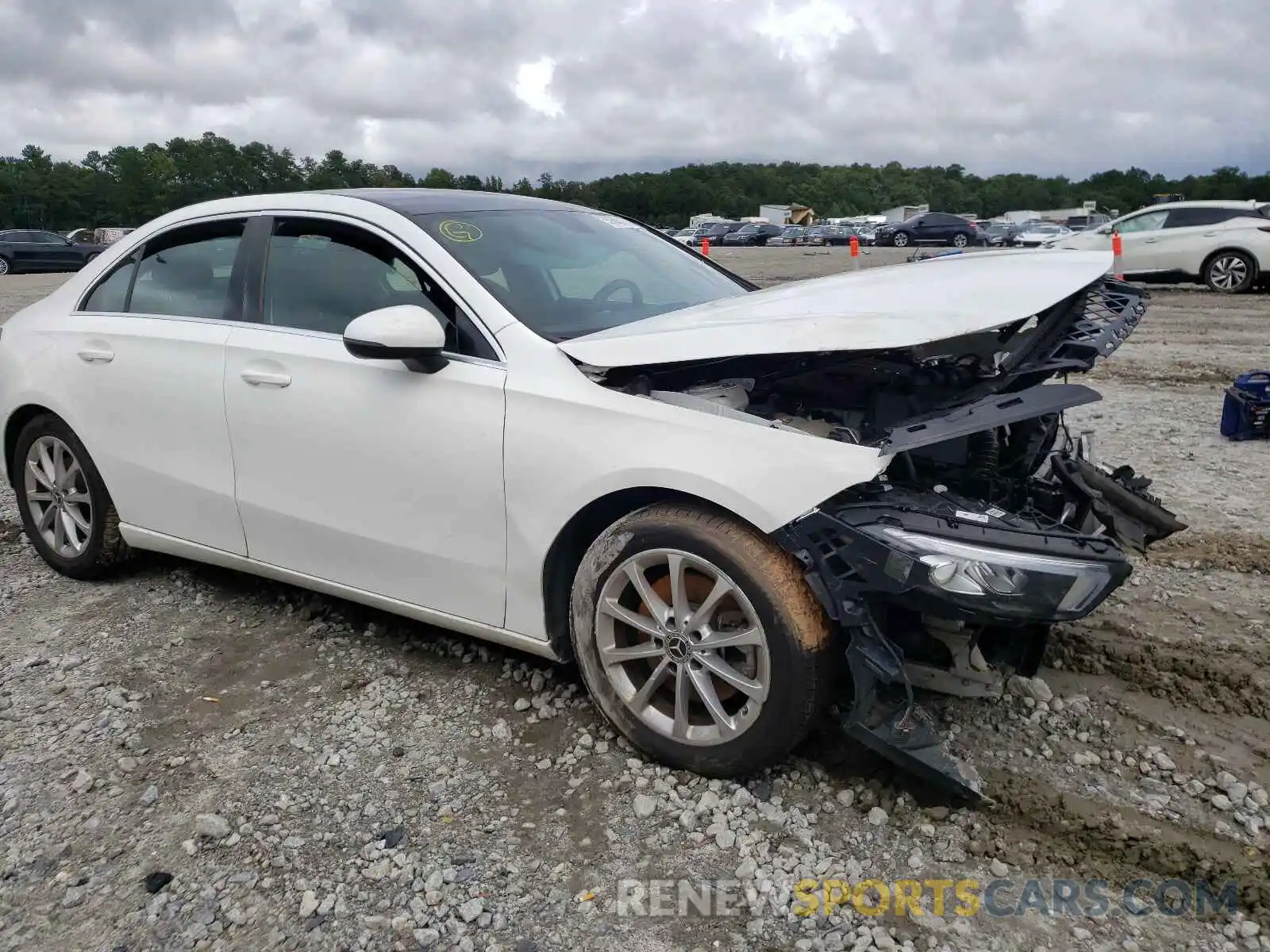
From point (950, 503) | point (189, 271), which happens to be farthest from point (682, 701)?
point (189, 271)

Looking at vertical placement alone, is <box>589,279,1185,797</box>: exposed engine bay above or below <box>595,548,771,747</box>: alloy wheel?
above

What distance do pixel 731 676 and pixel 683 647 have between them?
6.5 inches

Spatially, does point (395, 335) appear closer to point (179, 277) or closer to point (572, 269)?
point (572, 269)

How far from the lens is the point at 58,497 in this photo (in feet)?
14.5

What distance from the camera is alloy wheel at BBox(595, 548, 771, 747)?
2652mm

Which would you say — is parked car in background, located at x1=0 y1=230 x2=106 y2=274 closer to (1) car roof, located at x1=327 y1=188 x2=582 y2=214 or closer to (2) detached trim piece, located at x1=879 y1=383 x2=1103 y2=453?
(1) car roof, located at x1=327 y1=188 x2=582 y2=214

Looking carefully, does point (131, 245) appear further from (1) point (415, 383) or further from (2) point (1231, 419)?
(2) point (1231, 419)

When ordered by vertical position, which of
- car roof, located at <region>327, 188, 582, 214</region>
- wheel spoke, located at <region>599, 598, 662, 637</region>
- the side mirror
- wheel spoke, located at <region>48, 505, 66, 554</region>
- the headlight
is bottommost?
wheel spoke, located at <region>48, 505, 66, 554</region>

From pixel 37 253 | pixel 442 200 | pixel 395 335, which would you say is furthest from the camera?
pixel 37 253

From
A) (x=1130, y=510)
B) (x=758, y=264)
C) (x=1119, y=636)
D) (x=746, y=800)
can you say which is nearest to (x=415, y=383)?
(x=746, y=800)

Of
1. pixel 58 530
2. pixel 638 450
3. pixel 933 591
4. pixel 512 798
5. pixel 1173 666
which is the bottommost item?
pixel 512 798

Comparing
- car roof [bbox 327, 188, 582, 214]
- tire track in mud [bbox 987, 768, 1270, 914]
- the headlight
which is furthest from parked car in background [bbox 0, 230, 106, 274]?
tire track in mud [bbox 987, 768, 1270, 914]

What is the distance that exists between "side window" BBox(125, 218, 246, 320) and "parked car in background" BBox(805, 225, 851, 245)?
148 feet

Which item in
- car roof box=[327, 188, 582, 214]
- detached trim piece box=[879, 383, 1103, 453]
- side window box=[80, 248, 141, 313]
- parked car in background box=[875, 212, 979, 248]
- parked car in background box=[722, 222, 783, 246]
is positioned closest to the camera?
detached trim piece box=[879, 383, 1103, 453]
